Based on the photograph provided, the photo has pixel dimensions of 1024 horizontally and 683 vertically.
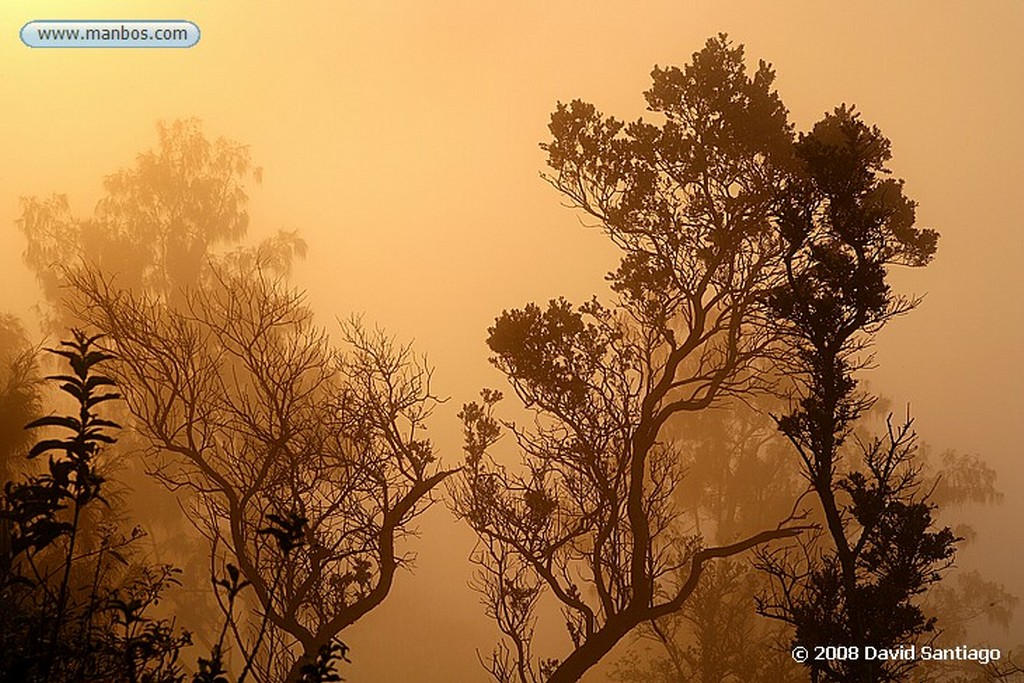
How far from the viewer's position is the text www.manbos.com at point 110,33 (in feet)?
35.3

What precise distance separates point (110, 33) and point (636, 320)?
6.13 m

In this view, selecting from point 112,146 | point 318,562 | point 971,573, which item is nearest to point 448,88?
point 112,146

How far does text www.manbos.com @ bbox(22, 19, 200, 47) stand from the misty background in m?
0.11

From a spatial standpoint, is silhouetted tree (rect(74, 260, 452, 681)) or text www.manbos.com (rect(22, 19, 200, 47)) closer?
silhouetted tree (rect(74, 260, 452, 681))

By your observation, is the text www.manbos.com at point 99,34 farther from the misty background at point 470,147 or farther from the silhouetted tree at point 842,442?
the silhouetted tree at point 842,442

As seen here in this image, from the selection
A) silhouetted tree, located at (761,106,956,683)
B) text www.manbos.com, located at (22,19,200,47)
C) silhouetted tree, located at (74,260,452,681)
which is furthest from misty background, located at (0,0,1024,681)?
silhouetted tree, located at (761,106,956,683)

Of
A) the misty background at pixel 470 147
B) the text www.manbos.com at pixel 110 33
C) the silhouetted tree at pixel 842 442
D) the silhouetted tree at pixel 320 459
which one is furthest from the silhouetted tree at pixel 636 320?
the text www.manbos.com at pixel 110 33

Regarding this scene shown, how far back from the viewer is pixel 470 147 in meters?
10.5

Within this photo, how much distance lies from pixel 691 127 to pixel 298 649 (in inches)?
236

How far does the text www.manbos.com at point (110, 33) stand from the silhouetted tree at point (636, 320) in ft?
15.3

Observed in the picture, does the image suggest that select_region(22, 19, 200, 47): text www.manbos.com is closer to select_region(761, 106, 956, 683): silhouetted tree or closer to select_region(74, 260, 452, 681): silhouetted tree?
select_region(74, 260, 452, 681): silhouetted tree

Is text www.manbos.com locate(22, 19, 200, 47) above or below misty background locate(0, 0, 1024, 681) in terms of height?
above

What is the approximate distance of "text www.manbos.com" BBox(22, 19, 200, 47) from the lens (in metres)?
10.8

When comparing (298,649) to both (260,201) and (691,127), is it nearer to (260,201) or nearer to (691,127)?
(260,201)
